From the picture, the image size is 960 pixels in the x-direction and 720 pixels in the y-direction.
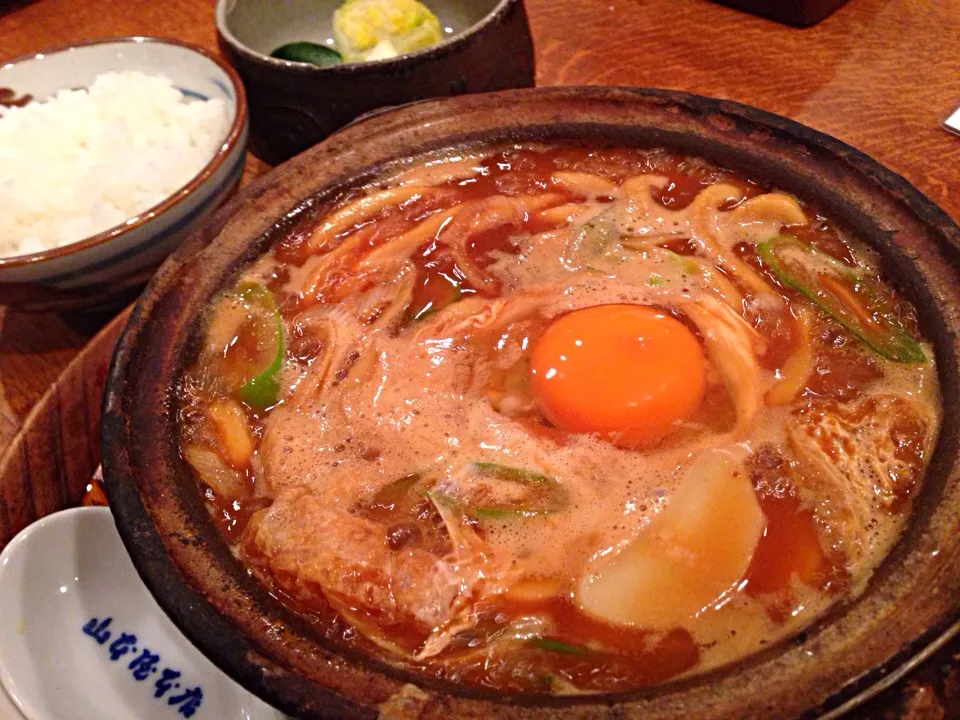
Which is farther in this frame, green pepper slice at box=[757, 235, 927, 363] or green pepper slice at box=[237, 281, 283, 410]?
green pepper slice at box=[237, 281, 283, 410]

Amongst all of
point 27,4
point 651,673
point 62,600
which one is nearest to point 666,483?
point 651,673

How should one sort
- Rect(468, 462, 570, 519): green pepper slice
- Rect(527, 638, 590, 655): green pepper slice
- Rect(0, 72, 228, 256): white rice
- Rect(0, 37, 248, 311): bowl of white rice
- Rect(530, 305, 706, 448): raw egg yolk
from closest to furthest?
Rect(527, 638, 590, 655): green pepper slice → Rect(468, 462, 570, 519): green pepper slice → Rect(530, 305, 706, 448): raw egg yolk → Rect(0, 37, 248, 311): bowl of white rice → Rect(0, 72, 228, 256): white rice

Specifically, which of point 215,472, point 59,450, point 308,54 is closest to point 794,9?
point 308,54

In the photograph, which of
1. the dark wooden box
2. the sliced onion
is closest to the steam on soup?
the sliced onion

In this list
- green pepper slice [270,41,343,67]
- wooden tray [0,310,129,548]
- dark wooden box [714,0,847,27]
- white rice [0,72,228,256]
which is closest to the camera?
wooden tray [0,310,129,548]

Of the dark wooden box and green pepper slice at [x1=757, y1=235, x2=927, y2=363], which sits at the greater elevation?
the dark wooden box

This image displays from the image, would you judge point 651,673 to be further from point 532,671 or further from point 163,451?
point 163,451

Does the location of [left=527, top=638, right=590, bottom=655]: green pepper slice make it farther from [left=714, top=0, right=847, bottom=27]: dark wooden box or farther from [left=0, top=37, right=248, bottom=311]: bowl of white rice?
[left=714, top=0, right=847, bottom=27]: dark wooden box

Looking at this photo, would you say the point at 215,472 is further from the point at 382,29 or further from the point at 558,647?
the point at 382,29
